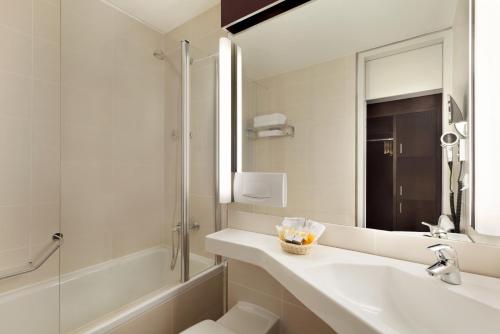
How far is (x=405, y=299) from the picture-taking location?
2.19 ft

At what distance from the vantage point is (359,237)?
90 centimetres

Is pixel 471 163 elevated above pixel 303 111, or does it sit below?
below

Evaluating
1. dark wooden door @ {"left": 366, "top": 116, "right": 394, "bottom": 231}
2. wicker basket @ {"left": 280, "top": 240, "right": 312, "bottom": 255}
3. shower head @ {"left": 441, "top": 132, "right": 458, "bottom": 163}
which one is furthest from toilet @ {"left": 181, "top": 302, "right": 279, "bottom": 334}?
shower head @ {"left": 441, "top": 132, "right": 458, "bottom": 163}

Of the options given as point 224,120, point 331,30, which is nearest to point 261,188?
point 224,120

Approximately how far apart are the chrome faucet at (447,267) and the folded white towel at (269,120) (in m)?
0.78

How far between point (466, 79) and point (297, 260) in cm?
81

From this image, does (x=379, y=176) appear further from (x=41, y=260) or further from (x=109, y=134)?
(x=41, y=260)

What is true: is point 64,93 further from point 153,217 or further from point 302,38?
point 302,38

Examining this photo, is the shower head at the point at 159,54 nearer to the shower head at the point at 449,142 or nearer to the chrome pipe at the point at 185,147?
the chrome pipe at the point at 185,147

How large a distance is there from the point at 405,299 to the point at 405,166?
44 cm

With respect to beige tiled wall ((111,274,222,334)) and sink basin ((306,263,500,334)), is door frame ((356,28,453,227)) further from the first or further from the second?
beige tiled wall ((111,274,222,334))

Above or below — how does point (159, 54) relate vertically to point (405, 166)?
above

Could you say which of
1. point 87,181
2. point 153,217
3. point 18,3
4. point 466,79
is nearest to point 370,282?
point 466,79

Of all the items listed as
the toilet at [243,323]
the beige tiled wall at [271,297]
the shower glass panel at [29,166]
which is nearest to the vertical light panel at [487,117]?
the beige tiled wall at [271,297]
